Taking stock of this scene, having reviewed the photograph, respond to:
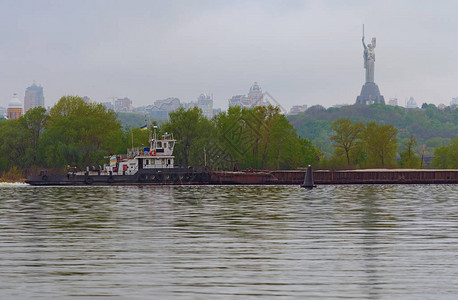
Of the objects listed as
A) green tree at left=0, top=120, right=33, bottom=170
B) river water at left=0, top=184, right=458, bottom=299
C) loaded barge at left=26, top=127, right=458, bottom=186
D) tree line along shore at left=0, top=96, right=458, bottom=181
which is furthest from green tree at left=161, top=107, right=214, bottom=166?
river water at left=0, top=184, right=458, bottom=299

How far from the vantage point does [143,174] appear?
332 ft

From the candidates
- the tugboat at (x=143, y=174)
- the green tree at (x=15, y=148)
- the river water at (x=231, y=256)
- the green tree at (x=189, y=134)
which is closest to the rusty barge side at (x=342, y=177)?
the tugboat at (x=143, y=174)

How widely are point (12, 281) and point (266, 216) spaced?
77.6ft

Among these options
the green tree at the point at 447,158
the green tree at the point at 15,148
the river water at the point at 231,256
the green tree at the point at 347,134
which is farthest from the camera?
the green tree at the point at 447,158

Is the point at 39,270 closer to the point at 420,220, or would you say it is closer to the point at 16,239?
the point at 16,239

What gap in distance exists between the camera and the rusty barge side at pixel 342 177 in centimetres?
10469

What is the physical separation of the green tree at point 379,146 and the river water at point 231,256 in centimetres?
9603

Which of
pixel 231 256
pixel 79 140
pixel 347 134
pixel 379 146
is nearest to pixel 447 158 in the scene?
pixel 379 146

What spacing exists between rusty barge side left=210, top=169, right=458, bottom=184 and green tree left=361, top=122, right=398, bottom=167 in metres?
29.7

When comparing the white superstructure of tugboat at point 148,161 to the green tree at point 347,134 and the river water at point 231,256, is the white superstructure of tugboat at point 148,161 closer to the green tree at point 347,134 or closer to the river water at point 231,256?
the green tree at point 347,134

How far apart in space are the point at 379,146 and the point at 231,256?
116823 millimetres

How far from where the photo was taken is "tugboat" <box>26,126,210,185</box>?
101 metres

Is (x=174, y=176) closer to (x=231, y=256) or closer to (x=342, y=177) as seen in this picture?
(x=342, y=177)

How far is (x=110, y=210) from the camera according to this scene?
4781 centimetres
